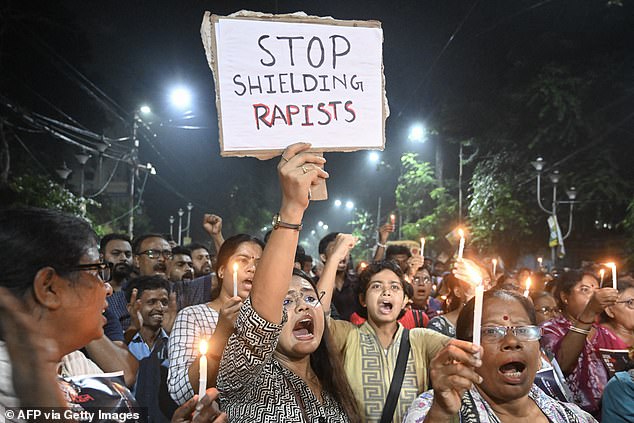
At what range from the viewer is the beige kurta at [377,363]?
3168mm

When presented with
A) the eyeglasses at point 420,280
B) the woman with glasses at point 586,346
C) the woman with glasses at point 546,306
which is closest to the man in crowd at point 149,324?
the woman with glasses at point 586,346

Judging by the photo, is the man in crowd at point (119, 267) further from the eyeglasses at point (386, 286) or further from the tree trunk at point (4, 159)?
the tree trunk at point (4, 159)

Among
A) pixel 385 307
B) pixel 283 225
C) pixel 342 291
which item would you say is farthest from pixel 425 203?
pixel 283 225

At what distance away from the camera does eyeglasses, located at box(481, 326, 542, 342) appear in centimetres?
250

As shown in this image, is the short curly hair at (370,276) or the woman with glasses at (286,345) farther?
the short curly hair at (370,276)

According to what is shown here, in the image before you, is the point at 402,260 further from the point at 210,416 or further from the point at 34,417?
the point at 34,417

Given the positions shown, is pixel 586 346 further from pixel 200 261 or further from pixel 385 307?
pixel 200 261

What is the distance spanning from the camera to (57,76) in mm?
20797

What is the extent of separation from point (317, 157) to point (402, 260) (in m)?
5.91

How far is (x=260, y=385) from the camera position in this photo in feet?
7.97

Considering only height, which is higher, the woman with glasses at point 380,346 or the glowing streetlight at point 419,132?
the glowing streetlight at point 419,132

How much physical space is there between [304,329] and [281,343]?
0.17m

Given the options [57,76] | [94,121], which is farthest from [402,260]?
[94,121]

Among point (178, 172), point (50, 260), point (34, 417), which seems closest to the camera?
point (34, 417)
